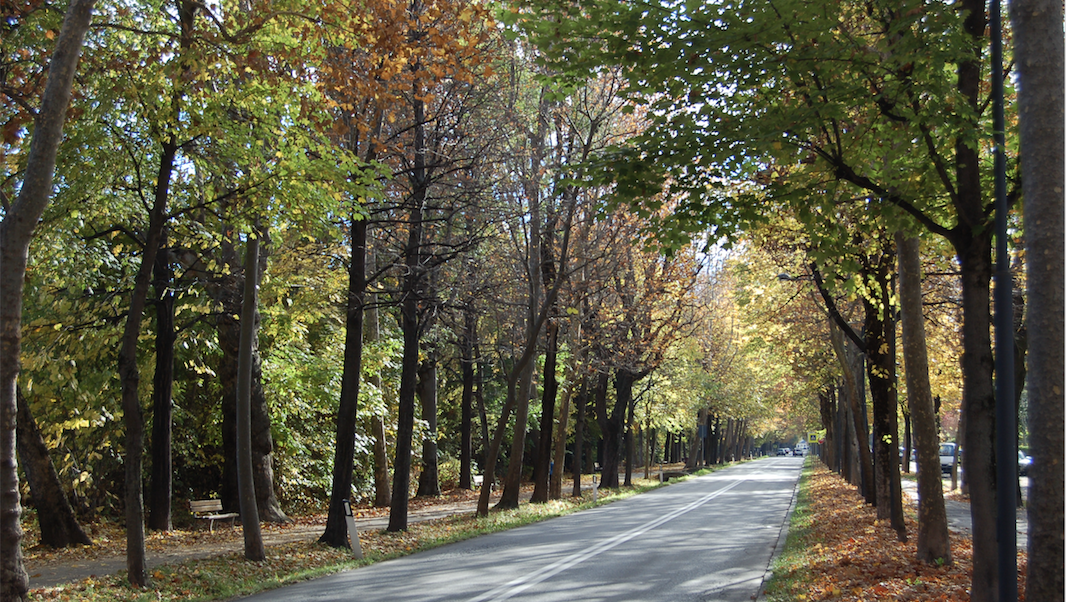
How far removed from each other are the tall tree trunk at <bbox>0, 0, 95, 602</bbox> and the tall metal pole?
335 inches

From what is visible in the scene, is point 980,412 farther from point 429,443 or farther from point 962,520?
point 429,443

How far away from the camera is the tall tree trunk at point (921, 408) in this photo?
1095cm

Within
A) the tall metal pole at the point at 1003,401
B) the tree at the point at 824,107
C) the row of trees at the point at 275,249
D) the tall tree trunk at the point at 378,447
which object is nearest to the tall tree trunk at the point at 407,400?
the row of trees at the point at 275,249

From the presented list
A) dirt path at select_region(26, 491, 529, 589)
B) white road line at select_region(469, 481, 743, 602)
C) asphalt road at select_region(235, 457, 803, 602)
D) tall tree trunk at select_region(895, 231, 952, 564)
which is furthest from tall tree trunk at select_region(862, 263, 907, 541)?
A: dirt path at select_region(26, 491, 529, 589)

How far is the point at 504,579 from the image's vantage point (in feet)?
37.1

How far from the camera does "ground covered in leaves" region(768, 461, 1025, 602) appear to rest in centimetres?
955

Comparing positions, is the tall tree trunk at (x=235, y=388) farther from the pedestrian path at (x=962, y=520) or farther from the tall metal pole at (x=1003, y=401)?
the pedestrian path at (x=962, y=520)

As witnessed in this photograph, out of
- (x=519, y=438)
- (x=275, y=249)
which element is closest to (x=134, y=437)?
(x=275, y=249)

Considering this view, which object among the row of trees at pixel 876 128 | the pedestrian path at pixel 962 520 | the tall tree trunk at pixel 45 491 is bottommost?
the pedestrian path at pixel 962 520

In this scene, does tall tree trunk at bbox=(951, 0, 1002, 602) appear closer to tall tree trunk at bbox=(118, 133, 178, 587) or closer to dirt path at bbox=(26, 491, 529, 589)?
tall tree trunk at bbox=(118, 133, 178, 587)

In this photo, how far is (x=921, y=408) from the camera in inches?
444

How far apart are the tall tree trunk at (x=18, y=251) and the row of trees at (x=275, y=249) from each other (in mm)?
26

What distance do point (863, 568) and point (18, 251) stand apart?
36.1ft

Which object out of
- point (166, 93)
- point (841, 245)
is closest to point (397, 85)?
point (166, 93)
